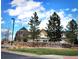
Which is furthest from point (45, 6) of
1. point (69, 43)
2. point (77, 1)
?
point (69, 43)

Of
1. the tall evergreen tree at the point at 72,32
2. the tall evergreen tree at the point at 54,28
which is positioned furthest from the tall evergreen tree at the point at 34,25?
the tall evergreen tree at the point at 72,32

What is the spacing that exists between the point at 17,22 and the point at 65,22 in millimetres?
502

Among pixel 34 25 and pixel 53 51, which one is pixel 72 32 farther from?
pixel 34 25

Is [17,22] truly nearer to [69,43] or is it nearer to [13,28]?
[13,28]

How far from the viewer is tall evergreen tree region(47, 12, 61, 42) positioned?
1.81m

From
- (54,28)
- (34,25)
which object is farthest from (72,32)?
(34,25)

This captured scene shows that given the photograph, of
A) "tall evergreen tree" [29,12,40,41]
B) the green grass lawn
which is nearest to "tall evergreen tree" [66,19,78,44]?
the green grass lawn

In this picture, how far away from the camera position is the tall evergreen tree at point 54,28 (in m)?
1.81

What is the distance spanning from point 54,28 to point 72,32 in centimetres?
19

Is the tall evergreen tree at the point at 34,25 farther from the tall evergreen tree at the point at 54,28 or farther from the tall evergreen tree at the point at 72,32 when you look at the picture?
the tall evergreen tree at the point at 72,32

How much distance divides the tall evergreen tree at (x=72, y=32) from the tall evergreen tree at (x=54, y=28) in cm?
10

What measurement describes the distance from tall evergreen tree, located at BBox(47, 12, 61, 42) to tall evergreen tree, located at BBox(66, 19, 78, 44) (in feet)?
0.34

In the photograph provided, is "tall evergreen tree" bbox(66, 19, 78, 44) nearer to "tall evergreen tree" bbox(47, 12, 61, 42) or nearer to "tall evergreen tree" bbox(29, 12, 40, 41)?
"tall evergreen tree" bbox(47, 12, 61, 42)

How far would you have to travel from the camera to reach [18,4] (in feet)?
6.11
